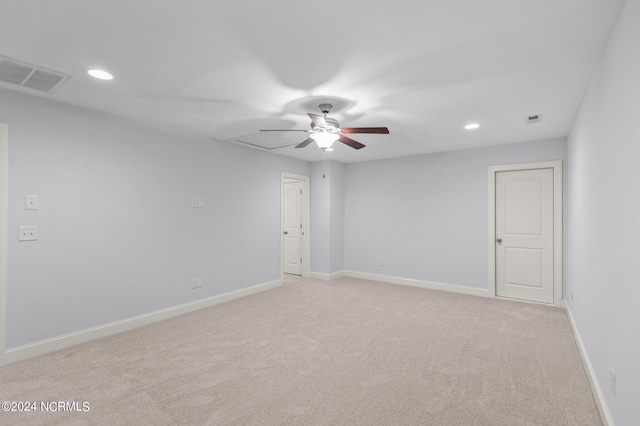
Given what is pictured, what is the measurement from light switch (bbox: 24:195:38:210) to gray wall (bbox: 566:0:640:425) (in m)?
4.38

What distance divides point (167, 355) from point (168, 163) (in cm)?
230

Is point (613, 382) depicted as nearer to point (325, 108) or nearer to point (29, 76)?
point (325, 108)

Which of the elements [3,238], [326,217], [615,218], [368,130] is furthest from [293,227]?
[615,218]

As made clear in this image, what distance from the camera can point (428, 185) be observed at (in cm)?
551

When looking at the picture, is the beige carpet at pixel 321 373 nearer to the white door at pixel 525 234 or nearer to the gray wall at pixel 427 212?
the white door at pixel 525 234

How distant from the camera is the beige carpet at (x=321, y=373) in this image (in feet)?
6.85

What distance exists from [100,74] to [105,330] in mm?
2604

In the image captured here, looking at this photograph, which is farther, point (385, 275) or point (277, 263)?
point (385, 275)

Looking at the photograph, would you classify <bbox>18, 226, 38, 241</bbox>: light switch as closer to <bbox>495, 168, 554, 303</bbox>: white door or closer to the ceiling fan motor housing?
the ceiling fan motor housing

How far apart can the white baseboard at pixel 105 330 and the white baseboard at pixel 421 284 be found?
246cm

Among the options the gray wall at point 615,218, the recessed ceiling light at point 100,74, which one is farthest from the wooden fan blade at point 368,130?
the recessed ceiling light at point 100,74

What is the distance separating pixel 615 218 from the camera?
5.89ft

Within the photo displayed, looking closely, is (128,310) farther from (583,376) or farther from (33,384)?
(583,376)

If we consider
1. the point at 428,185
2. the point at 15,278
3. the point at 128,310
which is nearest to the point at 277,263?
the point at 128,310
